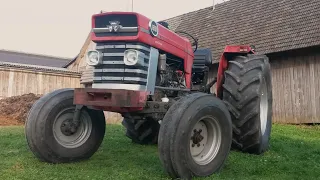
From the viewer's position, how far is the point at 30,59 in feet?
133

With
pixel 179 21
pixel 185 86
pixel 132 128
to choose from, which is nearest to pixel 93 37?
pixel 185 86

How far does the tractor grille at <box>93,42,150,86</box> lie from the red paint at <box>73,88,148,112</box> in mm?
250

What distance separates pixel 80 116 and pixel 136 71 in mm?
1154

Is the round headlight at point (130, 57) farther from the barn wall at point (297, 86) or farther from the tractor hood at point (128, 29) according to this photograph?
the barn wall at point (297, 86)

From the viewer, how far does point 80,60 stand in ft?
94.2

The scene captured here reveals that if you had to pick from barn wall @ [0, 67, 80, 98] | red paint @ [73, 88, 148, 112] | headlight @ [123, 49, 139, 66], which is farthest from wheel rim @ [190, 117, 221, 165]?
barn wall @ [0, 67, 80, 98]

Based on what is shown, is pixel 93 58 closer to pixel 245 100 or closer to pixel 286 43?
pixel 245 100

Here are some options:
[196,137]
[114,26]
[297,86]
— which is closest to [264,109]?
[196,137]

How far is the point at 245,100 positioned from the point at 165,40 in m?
1.48

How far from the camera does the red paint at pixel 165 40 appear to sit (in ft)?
15.7

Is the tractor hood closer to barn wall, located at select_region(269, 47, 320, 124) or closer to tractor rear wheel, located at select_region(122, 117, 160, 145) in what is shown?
tractor rear wheel, located at select_region(122, 117, 160, 145)

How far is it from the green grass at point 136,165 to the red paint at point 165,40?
1.45 meters

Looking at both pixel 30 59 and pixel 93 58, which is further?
pixel 30 59

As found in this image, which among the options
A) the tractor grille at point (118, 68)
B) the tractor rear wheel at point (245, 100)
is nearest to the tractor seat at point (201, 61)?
the tractor rear wheel at point (245, 100)
